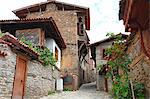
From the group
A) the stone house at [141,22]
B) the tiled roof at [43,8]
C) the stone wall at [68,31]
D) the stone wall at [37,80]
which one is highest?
the tiled roof at [43,8]

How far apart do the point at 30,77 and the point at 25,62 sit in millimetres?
852

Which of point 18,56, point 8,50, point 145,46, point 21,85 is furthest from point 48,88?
point 145,46

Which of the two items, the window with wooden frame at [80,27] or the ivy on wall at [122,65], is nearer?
the ivy on wall at [122,65]

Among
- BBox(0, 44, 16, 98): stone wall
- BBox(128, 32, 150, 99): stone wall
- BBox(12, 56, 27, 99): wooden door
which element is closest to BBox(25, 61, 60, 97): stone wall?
BBox(12, 56, 27, 99): wooden door

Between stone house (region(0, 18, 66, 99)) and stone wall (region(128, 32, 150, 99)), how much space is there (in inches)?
175

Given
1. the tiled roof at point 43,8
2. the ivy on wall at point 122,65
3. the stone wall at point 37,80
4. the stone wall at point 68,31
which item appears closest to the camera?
the ivy on wall at point 122,65

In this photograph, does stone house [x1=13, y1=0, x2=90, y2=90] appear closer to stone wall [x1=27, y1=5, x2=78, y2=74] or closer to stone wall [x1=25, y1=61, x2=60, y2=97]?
stone wall [x1=27, y1=5, x2=78, y2=74]

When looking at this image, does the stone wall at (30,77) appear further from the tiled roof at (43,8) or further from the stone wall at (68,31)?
the tiled roof at (43,8)

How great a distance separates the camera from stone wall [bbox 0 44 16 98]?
8.13 metres

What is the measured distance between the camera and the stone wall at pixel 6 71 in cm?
813

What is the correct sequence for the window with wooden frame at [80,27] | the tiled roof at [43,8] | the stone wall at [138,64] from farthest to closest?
the window with wooden frame at [80,27], the tiled roof at [43,8], the stone wall at [138,64]

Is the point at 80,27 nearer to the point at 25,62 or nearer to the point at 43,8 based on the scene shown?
the point at 43,8

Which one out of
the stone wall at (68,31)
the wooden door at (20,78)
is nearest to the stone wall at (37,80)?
the wooden door at (20,78)

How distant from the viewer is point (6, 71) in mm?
8406
